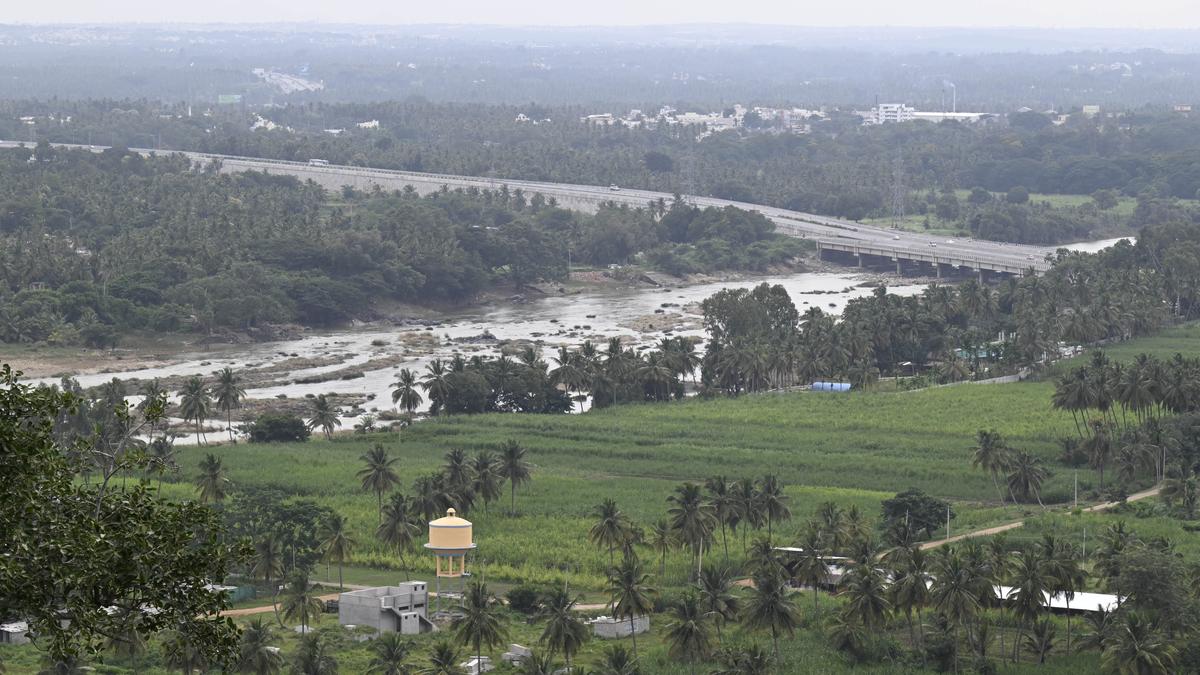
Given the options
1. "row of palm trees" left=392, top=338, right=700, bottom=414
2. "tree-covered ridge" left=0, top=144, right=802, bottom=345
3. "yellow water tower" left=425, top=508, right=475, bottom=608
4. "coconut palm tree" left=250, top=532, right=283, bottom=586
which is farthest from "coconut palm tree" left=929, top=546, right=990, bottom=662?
"tree-covered ridge" left=0, top=144, right=802, bottom=345

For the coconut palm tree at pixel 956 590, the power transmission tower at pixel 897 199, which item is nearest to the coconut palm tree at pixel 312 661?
the coconut palm tree at pixel 956 590

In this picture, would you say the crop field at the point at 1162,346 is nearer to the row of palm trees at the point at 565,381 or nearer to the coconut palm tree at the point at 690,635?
the row of palm trees at the point at 565,381

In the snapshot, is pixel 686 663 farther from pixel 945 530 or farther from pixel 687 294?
pixel 687 294

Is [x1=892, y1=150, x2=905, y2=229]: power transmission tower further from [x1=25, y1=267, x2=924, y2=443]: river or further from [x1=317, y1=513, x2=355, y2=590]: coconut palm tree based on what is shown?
[x1=317, y1=513, x2=355, y2=590]: coconut palm tree

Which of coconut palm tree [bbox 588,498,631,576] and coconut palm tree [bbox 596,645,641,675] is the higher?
coconut palm tree [bbox 596,645,641,675]

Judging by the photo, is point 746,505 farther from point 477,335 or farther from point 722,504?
point 477,335

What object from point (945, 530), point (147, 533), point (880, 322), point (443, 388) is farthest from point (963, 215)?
point (147, 533)

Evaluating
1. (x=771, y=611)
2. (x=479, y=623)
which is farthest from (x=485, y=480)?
(x=771, y=611)
